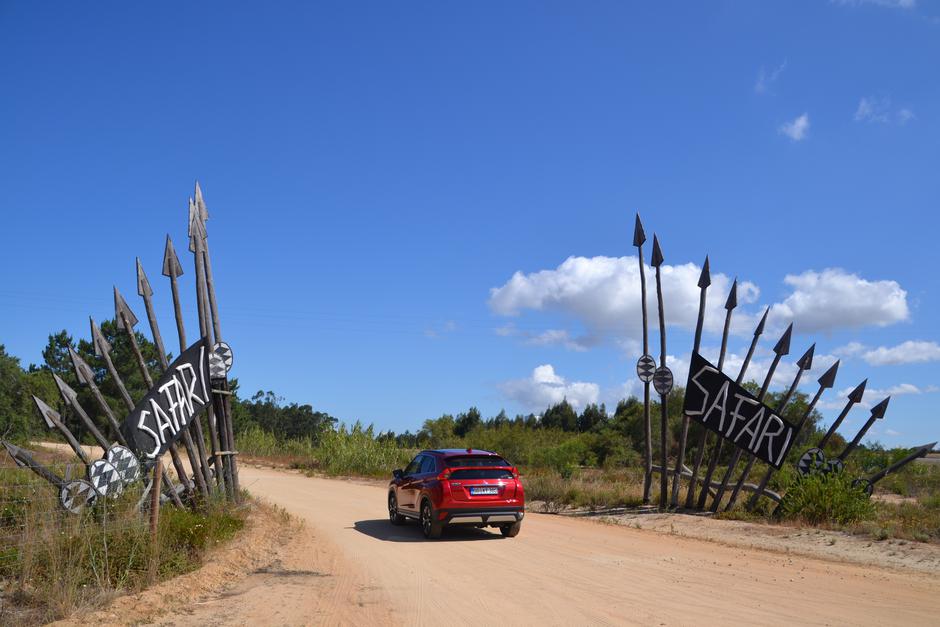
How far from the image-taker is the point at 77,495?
10.5 m

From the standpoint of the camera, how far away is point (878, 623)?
782 cm

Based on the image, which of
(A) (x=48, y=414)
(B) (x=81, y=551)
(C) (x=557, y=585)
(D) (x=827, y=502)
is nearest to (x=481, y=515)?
(C) (x=557, y=585)

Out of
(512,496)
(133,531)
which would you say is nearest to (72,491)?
(133,531)

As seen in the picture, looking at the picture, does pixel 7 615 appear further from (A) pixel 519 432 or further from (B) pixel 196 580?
(A) pixel 519 432

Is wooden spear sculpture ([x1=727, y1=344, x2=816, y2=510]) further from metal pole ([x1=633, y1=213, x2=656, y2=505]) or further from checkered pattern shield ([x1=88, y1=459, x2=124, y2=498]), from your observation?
checkered pattern shield ([x1=88, y1=459, x2=124, y2=498])

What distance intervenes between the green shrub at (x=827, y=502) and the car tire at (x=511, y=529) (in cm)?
670

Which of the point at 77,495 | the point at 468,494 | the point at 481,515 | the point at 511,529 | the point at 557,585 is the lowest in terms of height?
the point at 557,585

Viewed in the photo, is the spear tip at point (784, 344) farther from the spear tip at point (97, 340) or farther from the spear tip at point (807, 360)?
the spear tip at point (97, 340)

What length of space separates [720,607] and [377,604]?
3.78m

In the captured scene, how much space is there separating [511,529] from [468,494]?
1164 millimetres

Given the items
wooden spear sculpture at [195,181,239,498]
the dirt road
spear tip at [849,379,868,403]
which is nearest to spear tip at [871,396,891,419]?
spear tip at [849,379,868,403]

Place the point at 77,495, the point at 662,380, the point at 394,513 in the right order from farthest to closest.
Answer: the point at 662,380
the point at 394,513
the point at 77,495

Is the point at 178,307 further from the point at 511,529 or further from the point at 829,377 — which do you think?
the point at 829,377

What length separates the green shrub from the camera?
16.4 m
